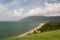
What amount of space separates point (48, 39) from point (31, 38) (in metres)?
2.73

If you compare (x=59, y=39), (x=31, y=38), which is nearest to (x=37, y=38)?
(x=31, y=38)

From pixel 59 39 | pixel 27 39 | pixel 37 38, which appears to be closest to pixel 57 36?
pixel 59 39

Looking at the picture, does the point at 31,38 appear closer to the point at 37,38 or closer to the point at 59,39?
the point at 37,38

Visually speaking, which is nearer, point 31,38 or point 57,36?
A: point 31,38

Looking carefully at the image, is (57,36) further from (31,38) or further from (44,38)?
(31,38)

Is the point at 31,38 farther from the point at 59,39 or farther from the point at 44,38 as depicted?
the point at 59,39

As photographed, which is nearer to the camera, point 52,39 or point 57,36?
point 52,39

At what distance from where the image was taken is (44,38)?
28.0 metres

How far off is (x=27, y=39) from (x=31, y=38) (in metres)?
0.99

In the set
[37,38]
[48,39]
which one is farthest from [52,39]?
[37,38]

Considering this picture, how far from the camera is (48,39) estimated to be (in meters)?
27.4

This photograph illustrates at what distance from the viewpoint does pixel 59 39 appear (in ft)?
91.7

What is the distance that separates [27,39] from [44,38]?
2.91 m

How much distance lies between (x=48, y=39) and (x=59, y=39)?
193 centimetres
